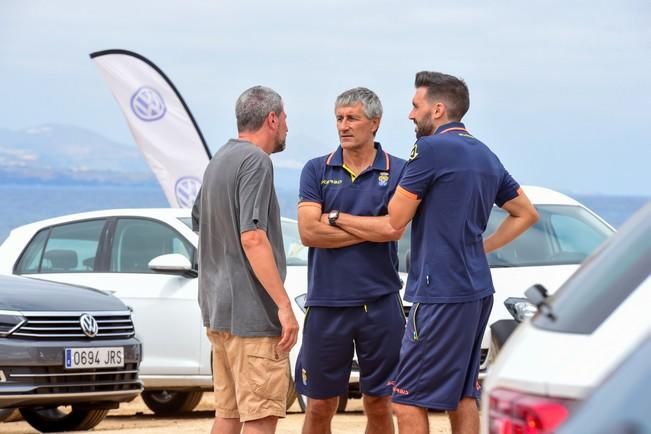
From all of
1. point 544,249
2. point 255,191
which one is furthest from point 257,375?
point 544,249

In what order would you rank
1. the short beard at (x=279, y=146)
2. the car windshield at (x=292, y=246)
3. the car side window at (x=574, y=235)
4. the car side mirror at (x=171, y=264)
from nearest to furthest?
the short beard at (x=279, y=146)
the car side mirror at (x=171, y=264)
the car side window at (x=574, y=235)
the car windshield at (x=292, y=246)

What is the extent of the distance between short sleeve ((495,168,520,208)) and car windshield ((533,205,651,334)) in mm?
3053

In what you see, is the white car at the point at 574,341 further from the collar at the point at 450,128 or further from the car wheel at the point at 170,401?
the car wheel at the point at 170,401

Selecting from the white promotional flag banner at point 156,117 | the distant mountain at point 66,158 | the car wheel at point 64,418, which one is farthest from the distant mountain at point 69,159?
the car wheel at point 64,418

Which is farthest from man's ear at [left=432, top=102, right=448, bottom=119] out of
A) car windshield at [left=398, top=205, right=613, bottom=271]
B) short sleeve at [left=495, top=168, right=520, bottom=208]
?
car windshield at [left=398, top=205, right=613, bottom=271]

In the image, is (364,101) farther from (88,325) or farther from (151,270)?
(151,270)

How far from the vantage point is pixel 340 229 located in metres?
6.37

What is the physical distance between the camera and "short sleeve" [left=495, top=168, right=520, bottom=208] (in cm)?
633

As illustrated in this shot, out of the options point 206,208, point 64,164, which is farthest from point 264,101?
point 64,164

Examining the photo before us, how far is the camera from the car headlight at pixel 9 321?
855 centimetres

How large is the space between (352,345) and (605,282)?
→ 3.55 meters

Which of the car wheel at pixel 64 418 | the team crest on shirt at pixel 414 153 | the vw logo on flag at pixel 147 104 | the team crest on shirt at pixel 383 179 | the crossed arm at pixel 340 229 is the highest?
the team crest on shirt at pixel 414 153

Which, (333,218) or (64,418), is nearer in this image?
(333,218)

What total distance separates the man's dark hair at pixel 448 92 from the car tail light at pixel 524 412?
316 cm
